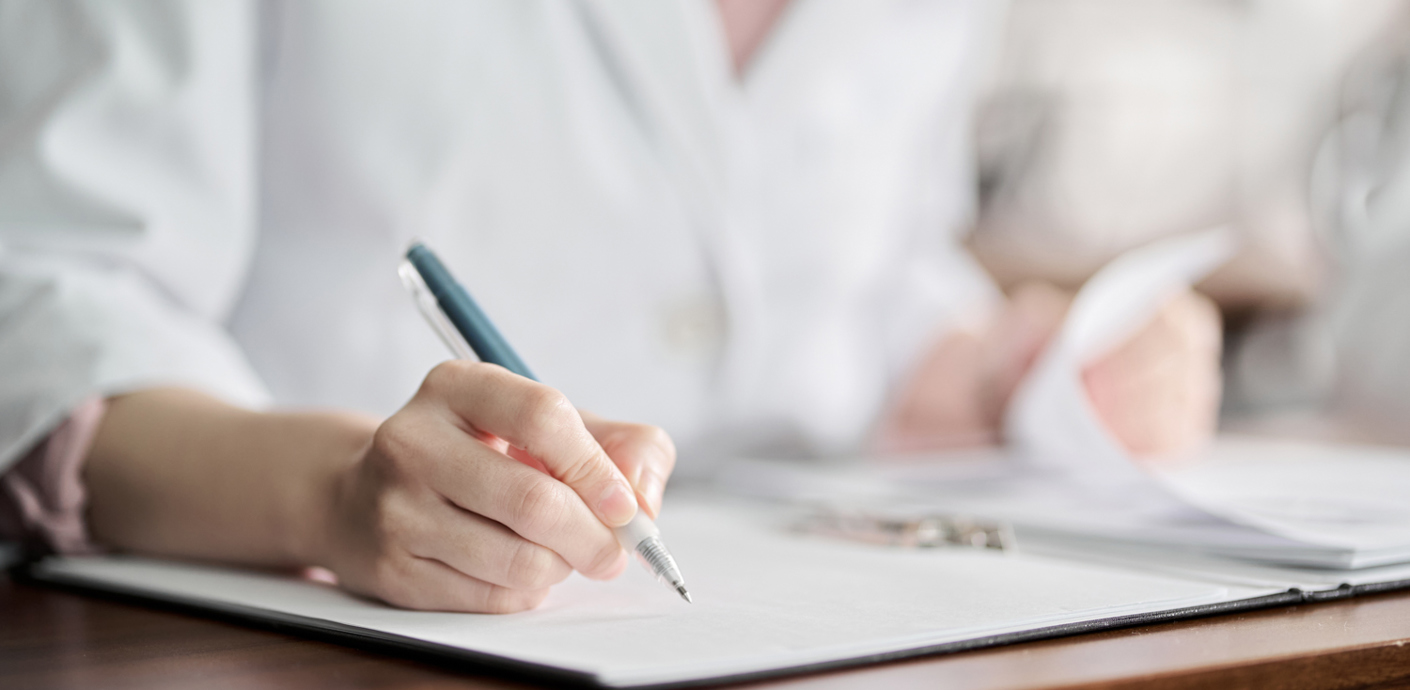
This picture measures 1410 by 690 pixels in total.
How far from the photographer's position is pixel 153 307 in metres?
0.36

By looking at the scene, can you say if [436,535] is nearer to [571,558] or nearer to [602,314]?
[571,558]

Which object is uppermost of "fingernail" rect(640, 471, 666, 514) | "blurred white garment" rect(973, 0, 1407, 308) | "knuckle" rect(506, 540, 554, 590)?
"blurred white garment" rect(973, 0, 1407, 308)

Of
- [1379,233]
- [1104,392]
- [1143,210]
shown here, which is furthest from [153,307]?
[1143,210]

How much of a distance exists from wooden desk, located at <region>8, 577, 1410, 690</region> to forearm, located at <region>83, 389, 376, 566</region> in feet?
0.13

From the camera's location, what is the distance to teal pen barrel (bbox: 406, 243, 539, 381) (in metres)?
0.27

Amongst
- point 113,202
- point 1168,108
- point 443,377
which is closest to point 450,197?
point 113,202

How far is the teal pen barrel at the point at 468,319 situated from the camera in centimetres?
27

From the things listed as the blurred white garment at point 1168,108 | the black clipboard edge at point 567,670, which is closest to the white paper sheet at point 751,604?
the black clipboard edge at point 567,670

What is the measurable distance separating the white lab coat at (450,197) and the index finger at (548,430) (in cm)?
15

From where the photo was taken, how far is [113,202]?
0.36 meters

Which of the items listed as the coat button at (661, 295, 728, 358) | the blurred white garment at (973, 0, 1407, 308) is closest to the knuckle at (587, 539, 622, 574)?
the coat button at (661, 295, 728, 358)

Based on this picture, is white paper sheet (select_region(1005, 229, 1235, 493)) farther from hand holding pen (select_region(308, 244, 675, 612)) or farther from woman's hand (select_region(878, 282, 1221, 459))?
hand holding pen (select_region(308, 244, 675, 612))

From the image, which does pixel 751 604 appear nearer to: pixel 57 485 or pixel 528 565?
pixel 528 565

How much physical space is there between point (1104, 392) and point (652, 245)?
22 centimetres
